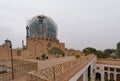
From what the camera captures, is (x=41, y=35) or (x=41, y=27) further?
(x=41, y=35)

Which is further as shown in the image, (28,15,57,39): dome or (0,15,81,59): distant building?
(28,15,57,39): dome

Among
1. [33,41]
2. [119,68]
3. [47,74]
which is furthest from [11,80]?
[33,41]

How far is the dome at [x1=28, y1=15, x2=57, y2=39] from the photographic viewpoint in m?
45.2

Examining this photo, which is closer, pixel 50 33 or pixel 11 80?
pixel 11 80

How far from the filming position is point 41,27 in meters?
45.3

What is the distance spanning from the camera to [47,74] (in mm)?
5309

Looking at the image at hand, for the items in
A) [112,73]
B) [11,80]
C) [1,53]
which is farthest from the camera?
[112,73]

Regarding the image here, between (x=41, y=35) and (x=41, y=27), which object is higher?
(x=41, y=27)

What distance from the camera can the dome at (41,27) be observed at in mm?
45188

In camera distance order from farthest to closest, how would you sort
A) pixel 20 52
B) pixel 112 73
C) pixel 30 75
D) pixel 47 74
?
pixel 20 52 < pixel 112 73 < pixel 47 74 < pixel 30 75

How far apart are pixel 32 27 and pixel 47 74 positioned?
41252 millimetres

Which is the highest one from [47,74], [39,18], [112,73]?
[39,18]

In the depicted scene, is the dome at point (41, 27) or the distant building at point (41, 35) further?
the dome at point (41, 27)

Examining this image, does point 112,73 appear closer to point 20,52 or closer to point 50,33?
point 20,52
